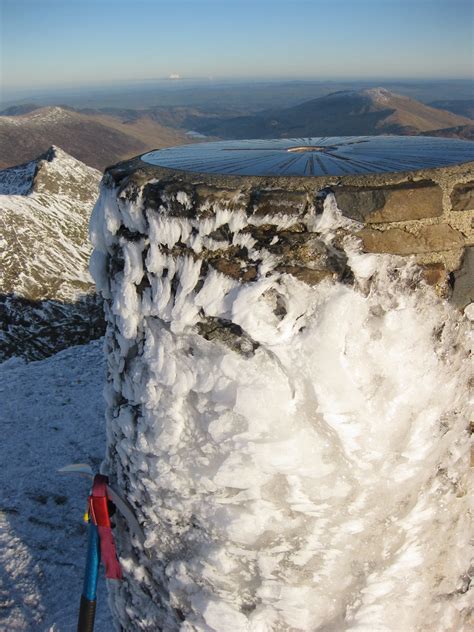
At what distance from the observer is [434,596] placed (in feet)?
8.00

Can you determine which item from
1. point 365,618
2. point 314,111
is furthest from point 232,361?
point 314,111

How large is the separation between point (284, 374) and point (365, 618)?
1235 millimetres

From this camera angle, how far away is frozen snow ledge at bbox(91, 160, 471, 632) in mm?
1978

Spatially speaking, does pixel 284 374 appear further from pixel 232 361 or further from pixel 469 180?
pixel 469 180

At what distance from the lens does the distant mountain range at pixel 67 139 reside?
1742 inches

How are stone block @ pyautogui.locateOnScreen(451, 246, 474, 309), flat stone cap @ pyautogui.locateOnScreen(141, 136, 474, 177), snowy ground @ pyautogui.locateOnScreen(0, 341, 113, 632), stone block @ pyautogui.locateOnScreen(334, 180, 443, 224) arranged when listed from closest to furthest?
stone block @ pyautogui.locateOnScreen(334, 180, 443, 224), stone block @ pyautogui.locateOnScreen(451, 246, 474, 309), flat stone cap @ pyautogui.locateOnScreen(141, 136, 474, 177), snowy ground @ pyautogui.locateOnScreen(0, 341, 113, 632)

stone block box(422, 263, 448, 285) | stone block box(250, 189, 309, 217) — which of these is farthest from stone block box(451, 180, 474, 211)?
stone block box(250, 189, 309, 217)

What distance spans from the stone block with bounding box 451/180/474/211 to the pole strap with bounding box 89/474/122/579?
7.05 ft

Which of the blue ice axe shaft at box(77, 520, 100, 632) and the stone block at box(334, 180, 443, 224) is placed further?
the blue ice axe shaft at box(77, 520, 100, 632)

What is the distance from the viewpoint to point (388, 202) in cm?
188

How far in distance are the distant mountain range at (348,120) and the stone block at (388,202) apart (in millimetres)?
52265

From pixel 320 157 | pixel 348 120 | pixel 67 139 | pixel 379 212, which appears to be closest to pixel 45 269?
pixel 320 157

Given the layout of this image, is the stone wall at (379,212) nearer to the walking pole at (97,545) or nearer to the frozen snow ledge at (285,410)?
the frozen snow ledge at (285,410)

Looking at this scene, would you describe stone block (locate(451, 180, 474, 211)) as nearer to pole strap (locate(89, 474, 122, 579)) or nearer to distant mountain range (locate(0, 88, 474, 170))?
pole strap (locate(89, 474, 122, 579))
